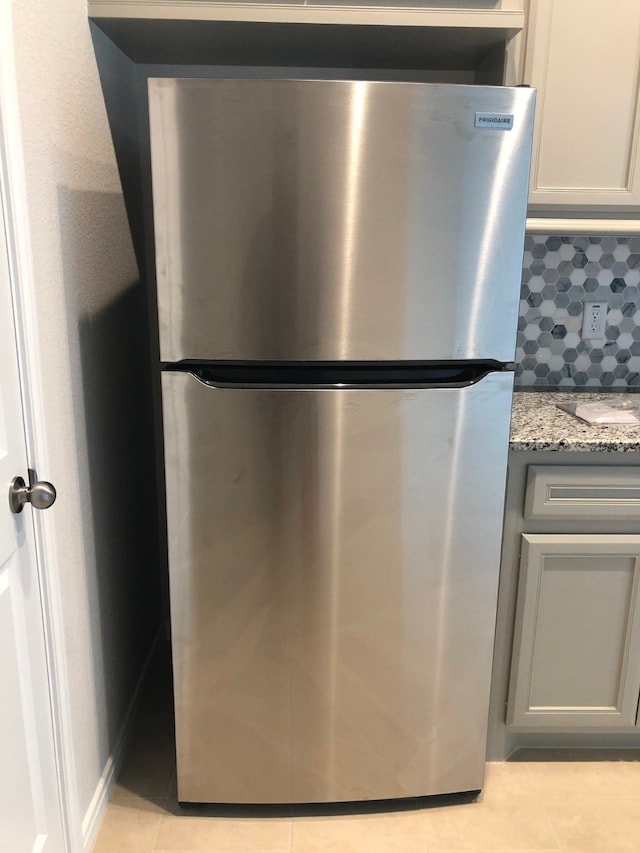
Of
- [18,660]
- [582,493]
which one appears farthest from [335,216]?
[18,660]

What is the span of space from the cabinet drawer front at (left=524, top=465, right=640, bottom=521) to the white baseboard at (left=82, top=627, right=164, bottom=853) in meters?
1.24

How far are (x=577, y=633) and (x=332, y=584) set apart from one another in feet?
2.29

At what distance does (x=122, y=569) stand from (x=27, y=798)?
0.75 metres

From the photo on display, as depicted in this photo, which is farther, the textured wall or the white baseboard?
the white baseboard

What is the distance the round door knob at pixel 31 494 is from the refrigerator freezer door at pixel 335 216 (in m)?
0.40

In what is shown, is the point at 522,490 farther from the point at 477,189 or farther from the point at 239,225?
the point at 239,225

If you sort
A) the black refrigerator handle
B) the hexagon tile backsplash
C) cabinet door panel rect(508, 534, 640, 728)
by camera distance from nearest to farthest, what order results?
the black refrigerator handle, cabinet door panel rect(508, 534, 640, 728), the hexagon tile backsplash

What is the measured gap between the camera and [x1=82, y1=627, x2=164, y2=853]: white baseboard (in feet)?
5.55

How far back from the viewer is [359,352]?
1.52 m

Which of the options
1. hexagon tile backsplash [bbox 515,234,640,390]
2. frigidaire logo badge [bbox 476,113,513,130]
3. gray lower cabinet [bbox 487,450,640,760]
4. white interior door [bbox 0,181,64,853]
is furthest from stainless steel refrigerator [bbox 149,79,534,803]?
hexagon tile backsplash [bbox 515,234,640,390]

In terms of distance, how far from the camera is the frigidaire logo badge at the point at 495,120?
4.71 feet

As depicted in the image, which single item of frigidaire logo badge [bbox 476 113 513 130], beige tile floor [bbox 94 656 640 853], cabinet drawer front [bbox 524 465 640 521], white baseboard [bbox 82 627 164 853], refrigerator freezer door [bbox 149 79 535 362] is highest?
frigidaire logo badge [bbox 476 113 513 130]

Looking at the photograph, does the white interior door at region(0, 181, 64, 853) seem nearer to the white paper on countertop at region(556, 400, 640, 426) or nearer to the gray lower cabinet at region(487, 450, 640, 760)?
the gray lower cabinet at region(487, 450, 640, 760)

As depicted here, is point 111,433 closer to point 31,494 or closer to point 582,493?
point 31,494
